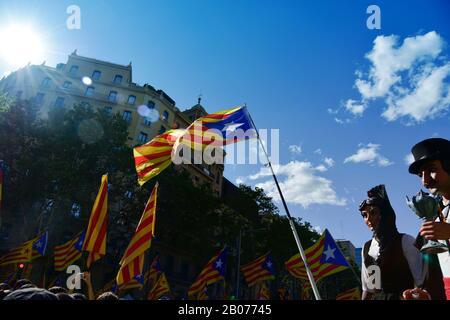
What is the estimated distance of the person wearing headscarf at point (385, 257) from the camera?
2.88m

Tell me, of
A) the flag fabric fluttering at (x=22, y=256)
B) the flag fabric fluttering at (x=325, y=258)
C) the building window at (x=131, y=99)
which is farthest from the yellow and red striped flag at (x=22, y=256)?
the building window at (x=131, y=99)

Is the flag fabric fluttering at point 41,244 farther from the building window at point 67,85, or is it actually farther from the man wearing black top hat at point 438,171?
the building window at point 67,85

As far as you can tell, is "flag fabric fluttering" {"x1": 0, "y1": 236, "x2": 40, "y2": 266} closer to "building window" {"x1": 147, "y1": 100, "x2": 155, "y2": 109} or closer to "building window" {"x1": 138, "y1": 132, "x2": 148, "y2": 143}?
"building window" {"x1": 138, "y1": 132, "x2": 148, "y2": 143}

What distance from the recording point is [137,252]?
6984 millimetres

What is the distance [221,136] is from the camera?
7.12 meters

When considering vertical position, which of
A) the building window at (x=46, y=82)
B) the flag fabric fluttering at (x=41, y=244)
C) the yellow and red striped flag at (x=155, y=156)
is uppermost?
the building window at (x=46, y=82)

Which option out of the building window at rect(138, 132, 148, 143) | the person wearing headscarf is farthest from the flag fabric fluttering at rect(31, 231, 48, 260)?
the building window at rect(138, 132, 148, 143)

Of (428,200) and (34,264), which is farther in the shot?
(34,264)

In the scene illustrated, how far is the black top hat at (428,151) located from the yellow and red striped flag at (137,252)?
224 inches

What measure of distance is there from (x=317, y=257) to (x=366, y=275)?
9.68m
